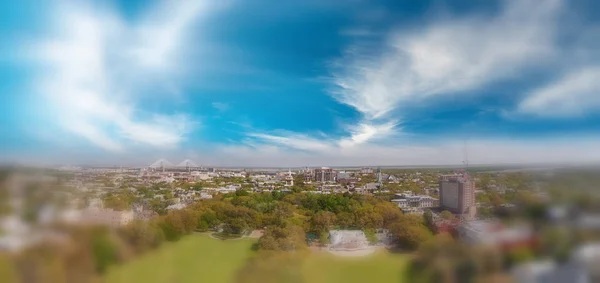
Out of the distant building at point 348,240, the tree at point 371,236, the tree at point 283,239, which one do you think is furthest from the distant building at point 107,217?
the tree at point 371,236

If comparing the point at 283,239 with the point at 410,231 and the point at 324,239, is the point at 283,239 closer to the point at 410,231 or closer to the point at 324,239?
the point at 324,239

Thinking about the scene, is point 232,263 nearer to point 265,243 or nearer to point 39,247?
point 265,243

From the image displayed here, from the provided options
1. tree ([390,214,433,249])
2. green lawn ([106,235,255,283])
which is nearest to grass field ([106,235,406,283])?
green lawn ([106,235,255,283])

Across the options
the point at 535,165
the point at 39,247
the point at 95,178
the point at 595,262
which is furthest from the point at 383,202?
the point at 39,247

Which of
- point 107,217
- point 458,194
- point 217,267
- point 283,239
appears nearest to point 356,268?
point 283,239

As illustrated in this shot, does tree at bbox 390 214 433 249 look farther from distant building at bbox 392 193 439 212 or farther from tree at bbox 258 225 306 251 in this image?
tree at bbox 258 225 306 251

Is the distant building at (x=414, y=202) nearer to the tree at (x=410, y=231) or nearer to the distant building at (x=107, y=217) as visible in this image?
the tree at (x=410, y=231)
